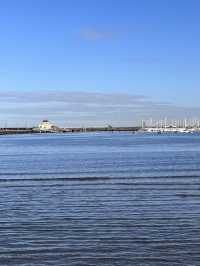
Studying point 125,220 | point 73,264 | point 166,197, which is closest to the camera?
point 73,264

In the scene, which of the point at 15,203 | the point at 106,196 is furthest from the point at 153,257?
the point at 106,196

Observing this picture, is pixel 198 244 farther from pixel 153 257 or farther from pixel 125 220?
pixel 125 220

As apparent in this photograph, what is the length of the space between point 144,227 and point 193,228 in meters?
1.72

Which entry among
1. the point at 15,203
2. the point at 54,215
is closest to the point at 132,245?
the point at 54,215

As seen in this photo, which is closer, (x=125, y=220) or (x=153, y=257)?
(x=153, y=257)

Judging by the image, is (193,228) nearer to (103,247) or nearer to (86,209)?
(103,247)

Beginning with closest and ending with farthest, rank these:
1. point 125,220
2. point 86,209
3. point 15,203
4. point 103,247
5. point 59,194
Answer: point 103,247
point 125,220
point 86,209
point 15,203
point 59,194

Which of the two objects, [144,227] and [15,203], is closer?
[144,227]

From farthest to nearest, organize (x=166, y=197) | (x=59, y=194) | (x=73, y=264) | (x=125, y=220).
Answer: (x=59, y=194), (x=166, y=197), (x=125, y=220), (x=73, y=264)

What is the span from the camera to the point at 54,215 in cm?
2547

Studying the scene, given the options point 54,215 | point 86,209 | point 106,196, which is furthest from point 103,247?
point 106,196

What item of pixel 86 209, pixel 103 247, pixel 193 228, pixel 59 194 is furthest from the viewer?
pixel 59 194

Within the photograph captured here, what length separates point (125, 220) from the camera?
24031 millimetres

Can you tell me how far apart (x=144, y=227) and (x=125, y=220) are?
1.94m
